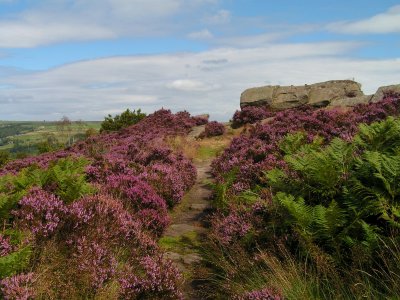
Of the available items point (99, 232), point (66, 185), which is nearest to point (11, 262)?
point (99, 232)

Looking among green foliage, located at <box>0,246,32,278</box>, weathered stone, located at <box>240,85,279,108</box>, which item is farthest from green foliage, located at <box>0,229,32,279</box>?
weathered stone, located at <box>240,85,279,108</box>

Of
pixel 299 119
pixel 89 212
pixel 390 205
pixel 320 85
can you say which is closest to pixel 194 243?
pixel 89 212

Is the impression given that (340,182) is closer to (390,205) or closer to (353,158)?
(353,158)

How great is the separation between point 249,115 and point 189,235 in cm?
1684

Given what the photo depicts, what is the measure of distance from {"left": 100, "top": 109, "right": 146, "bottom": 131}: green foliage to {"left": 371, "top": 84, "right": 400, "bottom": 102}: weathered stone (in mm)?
17586

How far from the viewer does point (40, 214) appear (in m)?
5.75

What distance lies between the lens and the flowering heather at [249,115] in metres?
24.5

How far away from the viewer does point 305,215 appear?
564 cm

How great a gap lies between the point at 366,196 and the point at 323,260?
112cm

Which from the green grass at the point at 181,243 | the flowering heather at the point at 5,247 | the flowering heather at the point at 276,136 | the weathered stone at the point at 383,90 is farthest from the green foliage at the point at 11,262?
the weathered stone at the point at 383,90

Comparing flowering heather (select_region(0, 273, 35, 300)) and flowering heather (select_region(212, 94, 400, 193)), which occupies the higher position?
flowering heather (select_region(212, 94, 400, 193))

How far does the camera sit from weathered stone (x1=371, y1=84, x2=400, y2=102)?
66.0ft

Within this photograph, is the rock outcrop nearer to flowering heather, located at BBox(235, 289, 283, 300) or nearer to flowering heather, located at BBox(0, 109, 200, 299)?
flowering heather, located at BBox(0, 109, 200, 299)

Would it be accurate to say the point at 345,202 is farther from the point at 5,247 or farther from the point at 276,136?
the point at 276,136
